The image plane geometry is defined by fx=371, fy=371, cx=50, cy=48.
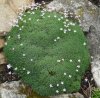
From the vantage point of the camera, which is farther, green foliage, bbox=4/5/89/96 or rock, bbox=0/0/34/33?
rock, bbox=0/0/34/33

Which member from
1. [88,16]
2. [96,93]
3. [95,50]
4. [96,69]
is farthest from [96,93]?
[88,16]

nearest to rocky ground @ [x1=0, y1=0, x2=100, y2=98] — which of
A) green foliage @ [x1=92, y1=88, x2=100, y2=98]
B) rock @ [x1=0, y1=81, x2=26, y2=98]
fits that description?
rock @ [x1=0, y1=81, x2=26, y2=98]

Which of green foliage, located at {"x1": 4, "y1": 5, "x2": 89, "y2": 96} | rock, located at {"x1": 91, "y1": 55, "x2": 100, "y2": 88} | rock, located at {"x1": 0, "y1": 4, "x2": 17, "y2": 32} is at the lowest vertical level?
rock, located at {"x1": 91, "y1": 55, "x2": 100, "y2": 88}

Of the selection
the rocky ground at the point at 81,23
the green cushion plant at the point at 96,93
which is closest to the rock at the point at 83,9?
the rocky ground at the point at 81,23

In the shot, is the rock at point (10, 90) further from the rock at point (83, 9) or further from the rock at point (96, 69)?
the rock at point (83, 9)

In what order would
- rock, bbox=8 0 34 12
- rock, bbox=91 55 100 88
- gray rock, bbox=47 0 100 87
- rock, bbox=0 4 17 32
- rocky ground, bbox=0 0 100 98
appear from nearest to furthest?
rocky ground, bbox=0 0 100 98 < rock, bbox=91 55 100 88 < rock, bbox=0 4 17 32 < gray rock, bbox=47 0 100 87 < rock, bbox=8 0 34 12

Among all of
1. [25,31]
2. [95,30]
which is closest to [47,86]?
[25,31]

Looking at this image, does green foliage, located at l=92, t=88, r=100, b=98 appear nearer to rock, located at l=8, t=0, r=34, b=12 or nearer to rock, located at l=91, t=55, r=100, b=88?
rock, located at l=91, t=55, r=100, b=88
